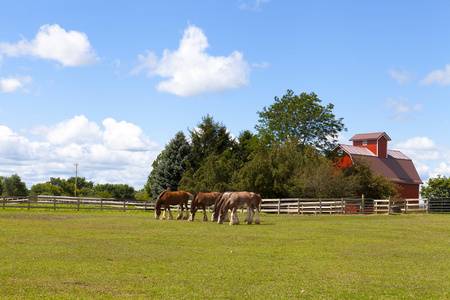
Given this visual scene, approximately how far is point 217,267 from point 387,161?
57.3 metres

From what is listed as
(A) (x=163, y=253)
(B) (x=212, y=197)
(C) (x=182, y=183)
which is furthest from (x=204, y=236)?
(C) (x=182, y=183)

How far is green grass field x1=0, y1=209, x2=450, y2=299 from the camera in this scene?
7.53 metres

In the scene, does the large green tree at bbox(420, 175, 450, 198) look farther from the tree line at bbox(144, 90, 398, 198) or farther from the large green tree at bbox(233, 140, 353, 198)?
the large green tree at bbox(233, 140, 353, 198)

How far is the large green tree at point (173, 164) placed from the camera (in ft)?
184

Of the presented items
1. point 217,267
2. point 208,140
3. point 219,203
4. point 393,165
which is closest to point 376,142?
point 393,165

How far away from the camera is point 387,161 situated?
62.6 metres

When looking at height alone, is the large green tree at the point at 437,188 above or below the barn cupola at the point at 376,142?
below

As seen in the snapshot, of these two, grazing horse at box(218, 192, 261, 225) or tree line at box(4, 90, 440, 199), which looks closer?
grazing horse at box(218, 192, 261, 225)

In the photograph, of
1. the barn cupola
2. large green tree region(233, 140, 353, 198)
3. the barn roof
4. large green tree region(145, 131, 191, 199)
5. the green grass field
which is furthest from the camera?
the barn cupola

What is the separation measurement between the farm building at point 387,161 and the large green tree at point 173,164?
66.7ft

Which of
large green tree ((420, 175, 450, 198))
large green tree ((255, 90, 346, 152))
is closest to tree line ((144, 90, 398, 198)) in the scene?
large green tree ((255, 90, 346, 152))

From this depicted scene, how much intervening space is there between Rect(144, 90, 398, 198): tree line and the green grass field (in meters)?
24.9

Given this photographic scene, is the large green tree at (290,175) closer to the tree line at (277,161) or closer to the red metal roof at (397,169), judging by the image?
the tree line at (277,161)

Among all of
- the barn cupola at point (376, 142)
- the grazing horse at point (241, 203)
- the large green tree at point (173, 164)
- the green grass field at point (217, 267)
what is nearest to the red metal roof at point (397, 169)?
the barn cupola at point (376, 142)
